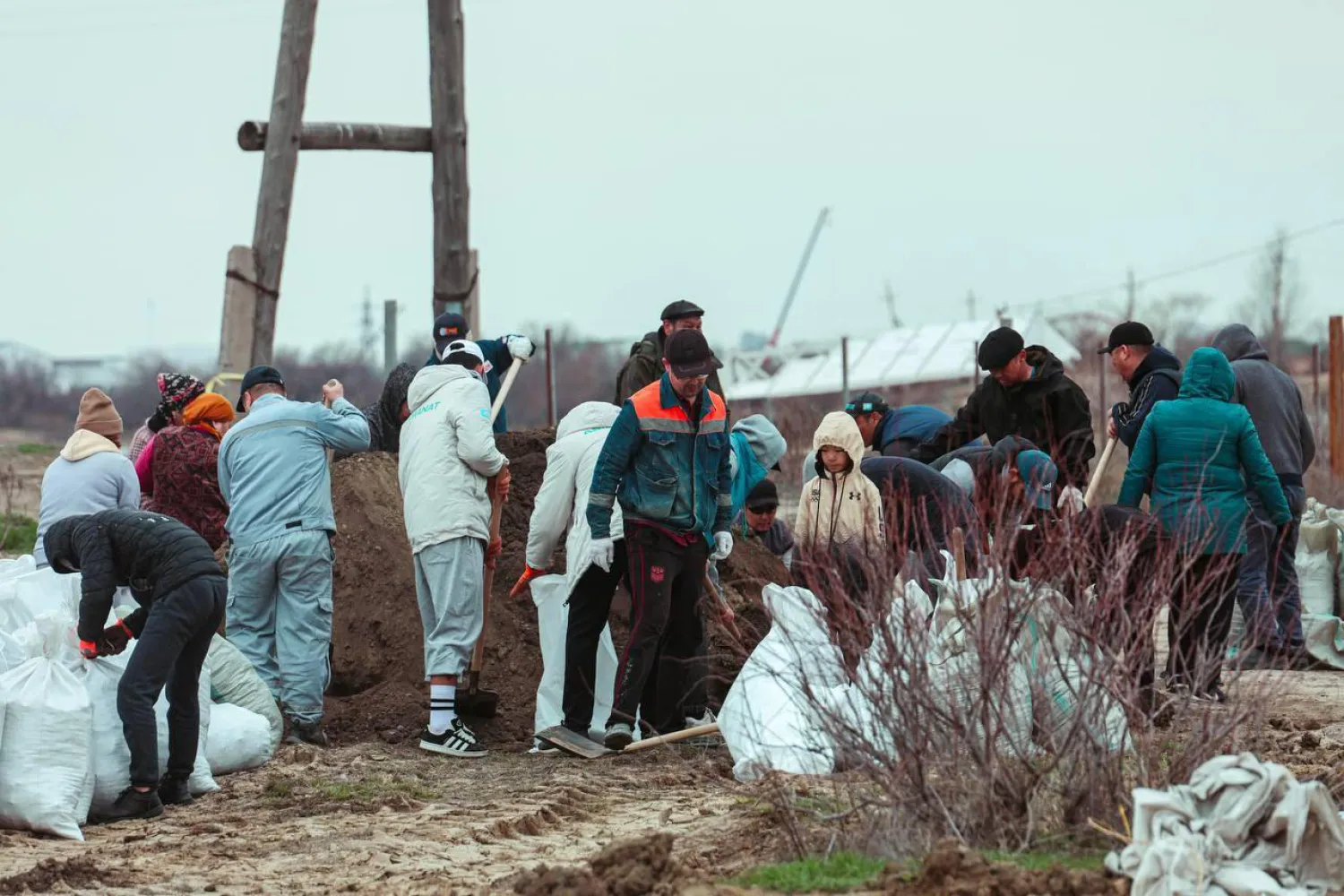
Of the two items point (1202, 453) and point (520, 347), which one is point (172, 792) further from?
point (1202, 453)

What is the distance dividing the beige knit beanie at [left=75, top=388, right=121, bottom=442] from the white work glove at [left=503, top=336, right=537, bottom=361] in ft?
6.43

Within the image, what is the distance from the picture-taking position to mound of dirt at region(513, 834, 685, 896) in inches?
174

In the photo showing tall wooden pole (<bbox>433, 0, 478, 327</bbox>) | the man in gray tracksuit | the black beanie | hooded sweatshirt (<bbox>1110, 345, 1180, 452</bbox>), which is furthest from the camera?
tall wooden pole (<bbox>433, 0, 478, 327</bbox>)

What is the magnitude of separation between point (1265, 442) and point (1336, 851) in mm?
4986

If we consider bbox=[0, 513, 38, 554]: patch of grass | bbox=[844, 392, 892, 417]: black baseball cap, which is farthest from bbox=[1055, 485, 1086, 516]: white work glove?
bbox=[0, 513, 38, 554]: patch of grass

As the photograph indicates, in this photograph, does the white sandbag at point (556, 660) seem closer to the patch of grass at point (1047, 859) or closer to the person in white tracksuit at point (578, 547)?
the person in white tracksuit at point (578, 547)

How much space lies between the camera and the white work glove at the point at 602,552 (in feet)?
23.9

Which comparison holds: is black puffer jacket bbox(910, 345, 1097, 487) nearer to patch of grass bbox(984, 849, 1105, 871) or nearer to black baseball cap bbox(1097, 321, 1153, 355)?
black baseball cap bbox(1097, 321, 1153, 355)

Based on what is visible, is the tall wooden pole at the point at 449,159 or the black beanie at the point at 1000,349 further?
the tall wooden pole at the point at 449,159

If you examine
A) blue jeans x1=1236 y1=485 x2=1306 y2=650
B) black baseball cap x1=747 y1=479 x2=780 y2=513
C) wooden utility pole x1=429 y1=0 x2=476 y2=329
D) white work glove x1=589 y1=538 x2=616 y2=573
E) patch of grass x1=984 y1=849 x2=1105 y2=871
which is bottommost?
patch of grass x1=984 y1=849 x2=1105 y2=871

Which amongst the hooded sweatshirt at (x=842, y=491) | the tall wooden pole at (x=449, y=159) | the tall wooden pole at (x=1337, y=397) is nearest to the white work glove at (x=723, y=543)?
the hooded sweatshirt at (x=842, y=491)

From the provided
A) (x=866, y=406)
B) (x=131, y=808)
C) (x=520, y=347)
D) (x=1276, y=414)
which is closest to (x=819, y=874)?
(x=131, y=808)

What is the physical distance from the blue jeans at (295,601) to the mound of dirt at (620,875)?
343 centimetres

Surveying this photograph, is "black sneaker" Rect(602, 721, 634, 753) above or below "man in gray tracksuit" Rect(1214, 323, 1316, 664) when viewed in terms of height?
below
